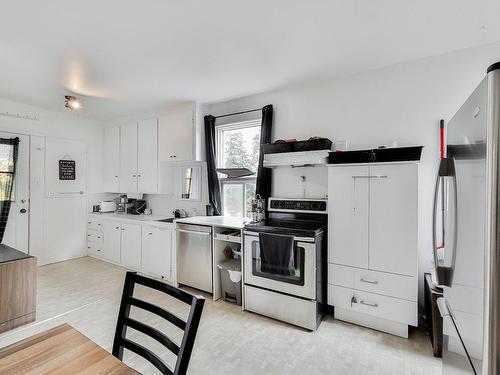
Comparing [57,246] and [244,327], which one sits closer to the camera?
[244,327]

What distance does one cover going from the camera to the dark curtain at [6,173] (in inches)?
142

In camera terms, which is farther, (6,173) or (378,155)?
(6,173)

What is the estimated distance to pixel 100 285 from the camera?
3.41 m

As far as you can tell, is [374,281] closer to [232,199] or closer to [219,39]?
[232,199]

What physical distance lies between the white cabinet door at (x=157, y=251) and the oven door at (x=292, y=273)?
1.31 metres

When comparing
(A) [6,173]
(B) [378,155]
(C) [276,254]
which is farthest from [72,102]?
(B) [378,155]

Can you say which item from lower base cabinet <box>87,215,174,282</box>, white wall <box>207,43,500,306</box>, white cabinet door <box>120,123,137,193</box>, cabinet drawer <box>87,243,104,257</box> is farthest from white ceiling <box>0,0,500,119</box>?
cabinet drawer <box>87,243,104,257</box>

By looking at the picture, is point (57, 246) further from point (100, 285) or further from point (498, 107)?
point (498, 107)

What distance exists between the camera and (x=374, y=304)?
7.64ft

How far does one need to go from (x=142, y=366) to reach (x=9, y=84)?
363 cm

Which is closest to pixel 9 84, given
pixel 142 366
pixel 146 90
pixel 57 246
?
pixel 146 90

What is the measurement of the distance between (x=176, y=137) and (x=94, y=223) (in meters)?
2.41

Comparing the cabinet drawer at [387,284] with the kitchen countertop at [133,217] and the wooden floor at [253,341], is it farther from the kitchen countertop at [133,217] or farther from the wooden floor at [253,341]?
the kitchen countertop at [133,217]

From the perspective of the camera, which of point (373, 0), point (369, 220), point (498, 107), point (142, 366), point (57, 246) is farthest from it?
point (57, 246)
